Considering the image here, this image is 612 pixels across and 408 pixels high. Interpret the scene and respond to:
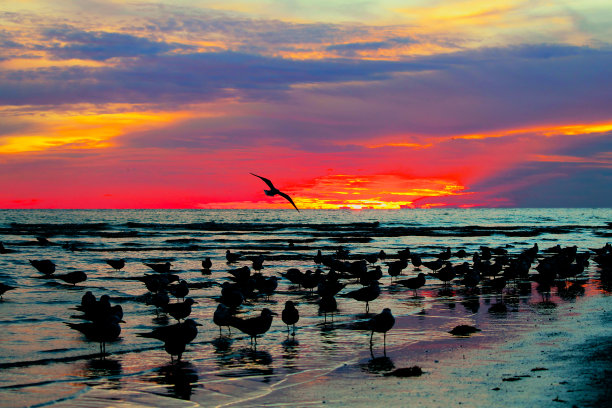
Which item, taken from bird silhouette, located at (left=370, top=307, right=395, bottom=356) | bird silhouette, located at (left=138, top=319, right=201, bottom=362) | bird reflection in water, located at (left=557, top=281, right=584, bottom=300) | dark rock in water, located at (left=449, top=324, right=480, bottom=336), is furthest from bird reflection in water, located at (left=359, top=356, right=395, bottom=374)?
bird reflection in water, located at (left=557, top=281, right=584, bottom=300)

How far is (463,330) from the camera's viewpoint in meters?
14.3

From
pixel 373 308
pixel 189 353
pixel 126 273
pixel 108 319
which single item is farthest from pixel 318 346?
pixel 126 273

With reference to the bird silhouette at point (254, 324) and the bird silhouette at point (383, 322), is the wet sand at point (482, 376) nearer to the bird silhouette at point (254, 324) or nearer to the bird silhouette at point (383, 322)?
the bird silhouette at point (383, 322)

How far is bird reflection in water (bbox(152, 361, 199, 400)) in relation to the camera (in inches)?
378

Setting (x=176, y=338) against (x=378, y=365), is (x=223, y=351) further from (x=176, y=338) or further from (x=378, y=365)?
(x=378, y=365)

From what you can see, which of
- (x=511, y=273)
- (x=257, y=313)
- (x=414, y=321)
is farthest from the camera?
(x=511, y=273)

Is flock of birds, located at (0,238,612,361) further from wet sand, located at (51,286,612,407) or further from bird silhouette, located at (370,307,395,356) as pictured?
wet sand, located at (51,286,612,407)

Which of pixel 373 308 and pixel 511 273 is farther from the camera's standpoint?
pixel 511 273

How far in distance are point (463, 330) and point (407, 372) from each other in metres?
4.28

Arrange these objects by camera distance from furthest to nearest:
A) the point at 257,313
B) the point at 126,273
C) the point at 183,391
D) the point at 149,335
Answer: the point at 126,273 → the point at 257,313 → the point at 149,335 → the point at 183,391

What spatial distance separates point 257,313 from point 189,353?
5.02 m

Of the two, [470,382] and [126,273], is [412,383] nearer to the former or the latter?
[470,382]

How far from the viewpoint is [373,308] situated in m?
18.2

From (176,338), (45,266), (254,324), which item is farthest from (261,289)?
(45,266)
